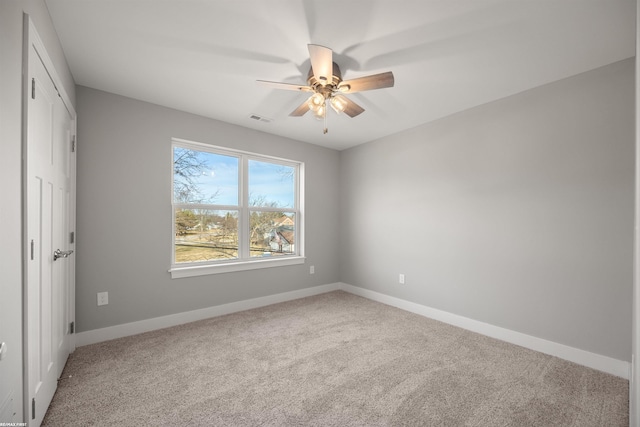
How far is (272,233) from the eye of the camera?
4113mm

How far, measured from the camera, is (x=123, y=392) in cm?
188

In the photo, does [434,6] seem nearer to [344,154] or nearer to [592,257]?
[592,257]

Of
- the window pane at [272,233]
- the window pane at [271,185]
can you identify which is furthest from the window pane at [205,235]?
the window pane at [271,185]

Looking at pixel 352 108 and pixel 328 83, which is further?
pixel 352 108

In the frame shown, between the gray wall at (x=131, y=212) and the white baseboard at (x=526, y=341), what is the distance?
2193mm

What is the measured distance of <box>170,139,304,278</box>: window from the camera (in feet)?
10.8

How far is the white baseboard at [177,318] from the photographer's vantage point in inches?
103

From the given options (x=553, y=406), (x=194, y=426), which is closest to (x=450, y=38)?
(x=553, y=406)

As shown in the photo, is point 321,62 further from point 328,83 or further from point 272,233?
point 272,233

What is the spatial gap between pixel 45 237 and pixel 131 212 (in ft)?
4.11

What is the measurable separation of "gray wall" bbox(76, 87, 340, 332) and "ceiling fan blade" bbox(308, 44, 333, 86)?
6.45ft

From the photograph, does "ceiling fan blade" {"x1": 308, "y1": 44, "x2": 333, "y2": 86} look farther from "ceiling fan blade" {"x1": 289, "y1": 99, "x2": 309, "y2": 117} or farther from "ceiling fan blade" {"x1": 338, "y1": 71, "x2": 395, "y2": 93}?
"ceiling fan blade" {"x1": 289, "y1": 99, "x2": 309, "y2": 117}

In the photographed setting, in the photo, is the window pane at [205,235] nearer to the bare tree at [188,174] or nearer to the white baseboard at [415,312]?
the bare tree at [188,174]

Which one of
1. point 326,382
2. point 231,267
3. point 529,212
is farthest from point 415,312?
point 231,267
